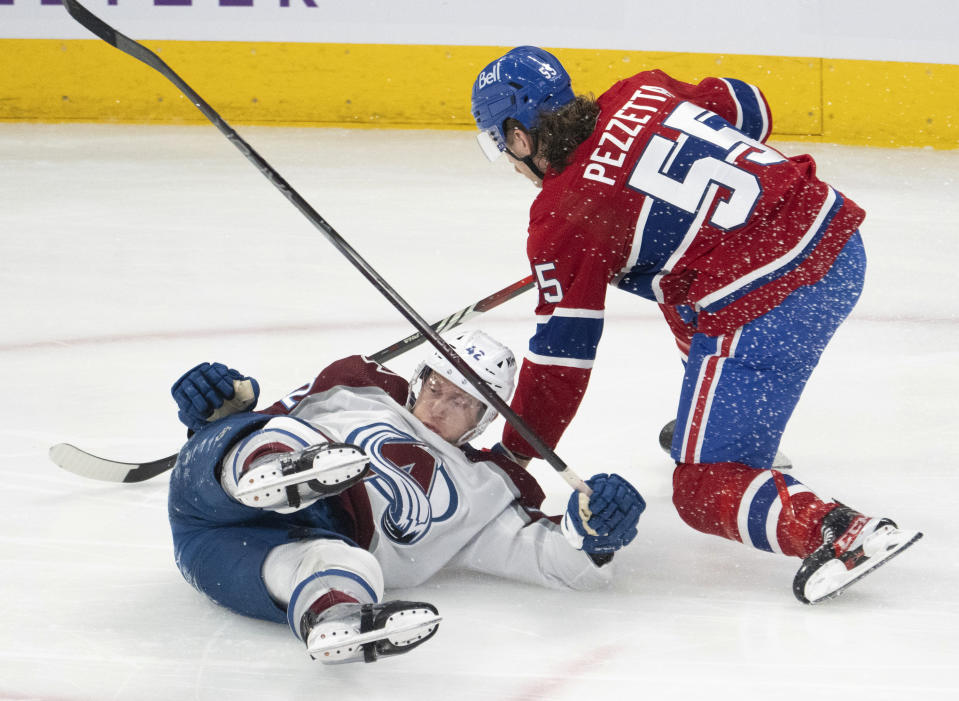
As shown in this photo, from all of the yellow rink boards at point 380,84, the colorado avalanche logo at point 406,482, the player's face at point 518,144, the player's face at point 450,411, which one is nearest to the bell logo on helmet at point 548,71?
the player's face at point 518,144

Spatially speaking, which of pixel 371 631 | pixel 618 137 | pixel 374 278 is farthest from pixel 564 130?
pixel 371 631

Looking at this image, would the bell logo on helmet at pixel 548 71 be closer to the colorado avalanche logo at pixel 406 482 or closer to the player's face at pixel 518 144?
the player's face at pixel 518 144

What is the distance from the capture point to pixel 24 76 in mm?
6750

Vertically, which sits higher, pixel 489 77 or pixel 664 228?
pixel 489 77

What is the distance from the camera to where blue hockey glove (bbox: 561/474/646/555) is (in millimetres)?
2139

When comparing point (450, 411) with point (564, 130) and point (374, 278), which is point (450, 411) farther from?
point (564, 130)

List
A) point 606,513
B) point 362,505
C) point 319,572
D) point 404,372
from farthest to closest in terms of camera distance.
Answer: point 404,372 < point 362,505 < point 606,513 < point 319,572

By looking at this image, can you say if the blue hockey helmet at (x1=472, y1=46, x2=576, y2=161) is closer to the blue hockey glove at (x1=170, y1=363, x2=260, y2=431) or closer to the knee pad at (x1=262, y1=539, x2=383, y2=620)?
the blue hockey glove at (x1=170, y1=363, x2=260, y2=431)

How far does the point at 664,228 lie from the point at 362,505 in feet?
2.35

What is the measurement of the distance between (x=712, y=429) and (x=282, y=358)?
1655 mm

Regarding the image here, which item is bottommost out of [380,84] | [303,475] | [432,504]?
[380,84]

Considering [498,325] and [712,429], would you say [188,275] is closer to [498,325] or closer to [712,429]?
[498,325]

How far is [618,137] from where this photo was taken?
238 centimetres

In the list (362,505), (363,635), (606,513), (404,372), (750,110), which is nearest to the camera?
(363,635)
